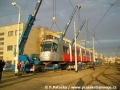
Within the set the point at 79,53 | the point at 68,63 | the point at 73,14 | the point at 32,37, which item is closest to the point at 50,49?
the point at 68,63

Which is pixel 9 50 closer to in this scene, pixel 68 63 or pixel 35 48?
pixel 35 48

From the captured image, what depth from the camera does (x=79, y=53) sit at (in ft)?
128

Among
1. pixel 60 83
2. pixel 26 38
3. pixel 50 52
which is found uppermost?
pixel 26 38

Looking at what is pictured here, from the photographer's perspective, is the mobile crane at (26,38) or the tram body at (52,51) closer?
the tram body at (52,51)

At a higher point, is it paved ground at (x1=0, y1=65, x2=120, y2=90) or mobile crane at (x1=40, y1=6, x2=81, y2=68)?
mobile crane at (x1=40, y1=6, x2=81, y2=68)

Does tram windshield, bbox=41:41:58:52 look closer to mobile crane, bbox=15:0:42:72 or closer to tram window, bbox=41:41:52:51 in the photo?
tram window, bbox=41:41:52:51

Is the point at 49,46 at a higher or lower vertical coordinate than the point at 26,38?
lower

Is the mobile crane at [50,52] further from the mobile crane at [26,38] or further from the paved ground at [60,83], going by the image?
the paved ground at [60,83]

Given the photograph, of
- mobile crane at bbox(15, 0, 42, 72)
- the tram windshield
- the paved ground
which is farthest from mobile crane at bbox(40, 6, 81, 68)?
the paved ground

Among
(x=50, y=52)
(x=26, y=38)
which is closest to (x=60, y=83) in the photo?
(x=50, y=52)

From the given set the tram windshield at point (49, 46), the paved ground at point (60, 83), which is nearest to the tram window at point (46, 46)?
the tram windshield at point (49, 46)

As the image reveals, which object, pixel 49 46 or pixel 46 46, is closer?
pixel 49 46

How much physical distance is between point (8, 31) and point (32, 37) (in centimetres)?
855

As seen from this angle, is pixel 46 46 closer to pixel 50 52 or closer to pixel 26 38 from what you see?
pixel 50 52
